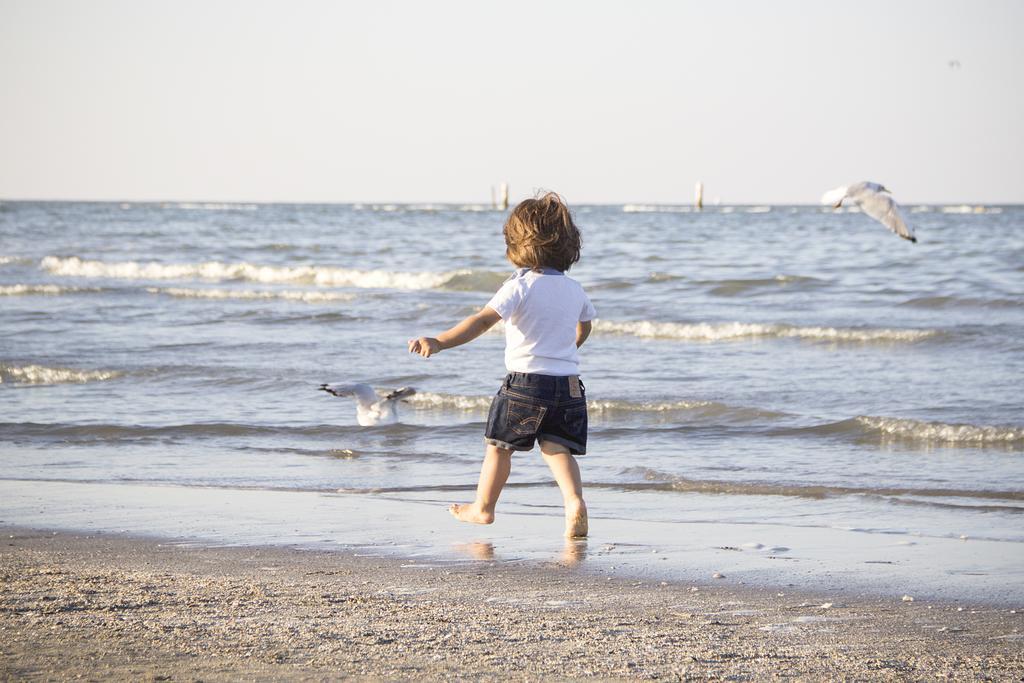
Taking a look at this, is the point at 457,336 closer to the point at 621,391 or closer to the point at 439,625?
the point at 439,625

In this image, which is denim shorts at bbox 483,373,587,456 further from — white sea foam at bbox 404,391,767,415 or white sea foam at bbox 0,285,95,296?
white sea foam at bbox 0,285,95,296

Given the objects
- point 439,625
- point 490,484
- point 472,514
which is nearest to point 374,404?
point 472,514

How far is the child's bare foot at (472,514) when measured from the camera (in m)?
4.94

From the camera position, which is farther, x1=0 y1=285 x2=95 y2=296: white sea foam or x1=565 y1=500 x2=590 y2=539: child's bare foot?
x1=0 y1=285 x2=95 y2=296: white sea foam

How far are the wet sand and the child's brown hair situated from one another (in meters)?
1.15

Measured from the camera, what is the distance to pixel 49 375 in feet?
34.7

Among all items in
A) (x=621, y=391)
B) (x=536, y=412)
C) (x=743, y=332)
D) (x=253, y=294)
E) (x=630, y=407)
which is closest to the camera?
(x=536, y=412)

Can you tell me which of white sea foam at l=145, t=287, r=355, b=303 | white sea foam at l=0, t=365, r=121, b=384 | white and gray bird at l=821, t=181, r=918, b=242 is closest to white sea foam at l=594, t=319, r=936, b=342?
white sea foam at l=145, t=287, r=355, b=303

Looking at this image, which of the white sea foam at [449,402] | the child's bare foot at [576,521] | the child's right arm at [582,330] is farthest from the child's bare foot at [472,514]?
the white sea foam at [449,402]

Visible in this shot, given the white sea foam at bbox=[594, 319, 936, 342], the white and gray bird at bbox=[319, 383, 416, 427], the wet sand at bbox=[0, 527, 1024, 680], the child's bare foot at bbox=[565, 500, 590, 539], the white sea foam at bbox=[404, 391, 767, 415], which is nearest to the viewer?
the wet sand at bbox=[0, 527, 1024, 680]

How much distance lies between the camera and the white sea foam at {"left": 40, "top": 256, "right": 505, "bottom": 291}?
71.1 feet

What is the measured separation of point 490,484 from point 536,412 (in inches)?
Result: 15.8

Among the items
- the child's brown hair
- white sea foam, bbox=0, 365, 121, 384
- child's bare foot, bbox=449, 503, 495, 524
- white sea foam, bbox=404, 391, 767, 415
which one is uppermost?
the child's brown hair

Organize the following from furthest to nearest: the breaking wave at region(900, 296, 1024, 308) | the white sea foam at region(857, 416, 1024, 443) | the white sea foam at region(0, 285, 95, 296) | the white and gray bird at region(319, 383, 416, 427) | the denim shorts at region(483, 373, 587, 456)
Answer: the white sea foam at region(0, 285, 95, 296) → the breaking wave at region(900, 296, 1024, 308) → the white and gray bird at region(319, 383, 416, 427) → the white sea foam at region(857, 416, 1024, 443) → the denim shorts at region(483, 373, 587, 456)
